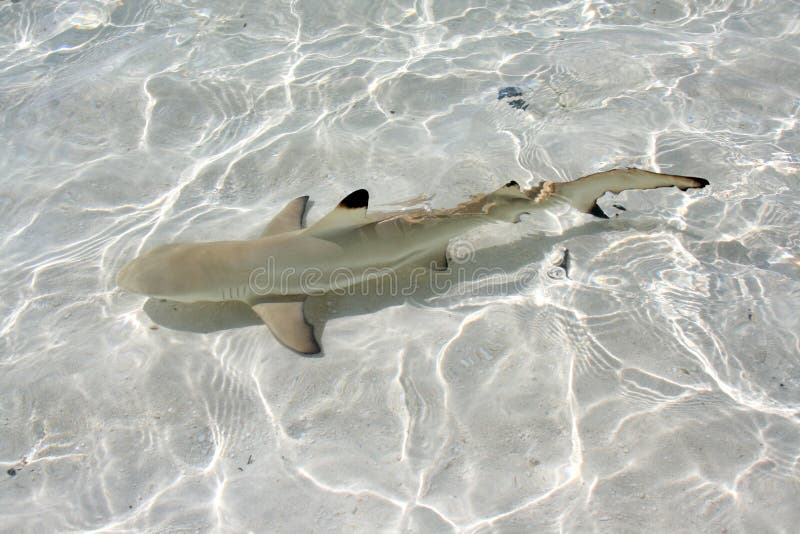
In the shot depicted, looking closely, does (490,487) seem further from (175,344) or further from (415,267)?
(175,344)

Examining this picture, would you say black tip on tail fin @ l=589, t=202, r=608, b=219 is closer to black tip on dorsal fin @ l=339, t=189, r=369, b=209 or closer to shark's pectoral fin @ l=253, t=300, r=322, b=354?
black tip on dorsal fin @ l=339, t=189, r=369, b=209

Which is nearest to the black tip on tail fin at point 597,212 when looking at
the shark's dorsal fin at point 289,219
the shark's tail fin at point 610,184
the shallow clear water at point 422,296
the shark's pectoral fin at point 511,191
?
the shark's tail fin at point 610,184

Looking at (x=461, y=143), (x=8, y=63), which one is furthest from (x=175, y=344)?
(x=8, y=63)

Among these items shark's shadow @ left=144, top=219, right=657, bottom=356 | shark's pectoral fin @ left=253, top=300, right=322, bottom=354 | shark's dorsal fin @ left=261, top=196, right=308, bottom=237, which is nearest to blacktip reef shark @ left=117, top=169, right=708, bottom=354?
shark's pectoral fin @ left=253, top=300, right=322, bottom=354

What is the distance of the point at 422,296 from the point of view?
4.11 metres

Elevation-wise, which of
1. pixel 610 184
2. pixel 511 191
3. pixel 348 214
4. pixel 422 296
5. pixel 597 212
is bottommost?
pixel 422 296

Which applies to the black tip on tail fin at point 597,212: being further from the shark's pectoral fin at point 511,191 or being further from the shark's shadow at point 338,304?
the shark's pectoral fin at point 511,191

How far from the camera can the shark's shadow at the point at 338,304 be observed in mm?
3971

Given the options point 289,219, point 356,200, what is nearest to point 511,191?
point 356,200

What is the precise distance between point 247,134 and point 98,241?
1678 mm

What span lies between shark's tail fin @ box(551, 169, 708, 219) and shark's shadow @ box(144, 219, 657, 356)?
44 cm

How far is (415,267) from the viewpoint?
4184mm

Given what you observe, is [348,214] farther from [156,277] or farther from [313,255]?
[156,277]

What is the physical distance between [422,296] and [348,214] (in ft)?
2.75
